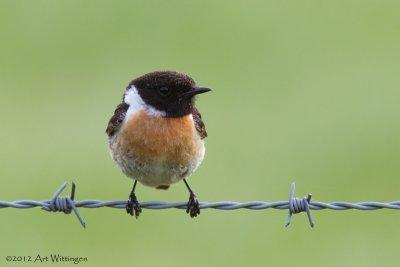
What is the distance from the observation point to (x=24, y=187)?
12.0 metres

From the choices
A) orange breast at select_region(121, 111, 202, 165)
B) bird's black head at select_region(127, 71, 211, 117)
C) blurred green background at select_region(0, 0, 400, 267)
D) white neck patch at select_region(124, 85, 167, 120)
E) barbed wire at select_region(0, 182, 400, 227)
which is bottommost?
blurred green background at select_region(0, 0, 400, 267)

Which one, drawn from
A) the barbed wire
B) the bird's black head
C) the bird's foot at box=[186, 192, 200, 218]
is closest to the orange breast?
the bird's black head

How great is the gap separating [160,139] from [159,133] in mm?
49

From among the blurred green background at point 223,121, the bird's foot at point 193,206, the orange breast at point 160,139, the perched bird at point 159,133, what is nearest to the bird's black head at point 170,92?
the perched bird at point 159,133

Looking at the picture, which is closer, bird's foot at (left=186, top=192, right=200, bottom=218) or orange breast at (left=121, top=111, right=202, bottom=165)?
orange breast at (left=121, top=111, right=202, bottom=165)

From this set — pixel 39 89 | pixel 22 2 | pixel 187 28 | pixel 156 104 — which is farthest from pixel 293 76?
pixel 156 104

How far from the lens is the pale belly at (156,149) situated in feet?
26.8

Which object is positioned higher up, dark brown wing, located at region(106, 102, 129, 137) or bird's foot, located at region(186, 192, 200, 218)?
dark brown wing, located at region(106, 102, 129, 137)

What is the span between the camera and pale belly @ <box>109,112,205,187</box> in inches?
321

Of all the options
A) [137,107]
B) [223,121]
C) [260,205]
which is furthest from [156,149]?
[223,121]

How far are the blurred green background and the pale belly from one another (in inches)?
95.6

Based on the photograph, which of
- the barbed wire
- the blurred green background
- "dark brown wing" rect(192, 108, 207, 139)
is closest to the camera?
the barbed wire

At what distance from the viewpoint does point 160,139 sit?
8.19 meters

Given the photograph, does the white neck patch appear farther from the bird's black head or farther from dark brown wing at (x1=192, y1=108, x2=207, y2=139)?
dark brown wing at (x1=192, y1=108, x2=207, y2=139)
